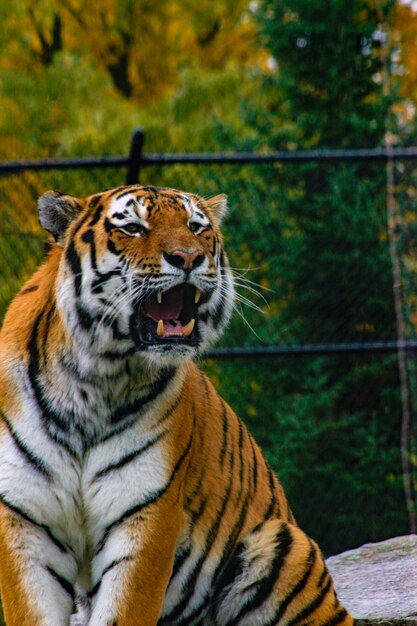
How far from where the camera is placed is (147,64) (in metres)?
19.7

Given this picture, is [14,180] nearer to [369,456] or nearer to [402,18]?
[369,456]

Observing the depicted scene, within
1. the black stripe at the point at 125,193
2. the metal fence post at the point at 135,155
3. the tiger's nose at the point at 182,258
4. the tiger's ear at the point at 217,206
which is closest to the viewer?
the tiger's nose at the point at 182,258

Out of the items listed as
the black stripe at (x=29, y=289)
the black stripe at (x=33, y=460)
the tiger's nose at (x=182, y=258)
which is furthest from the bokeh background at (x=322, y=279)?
the black stripe at (x=33, y=460)

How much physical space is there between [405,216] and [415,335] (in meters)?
0.71

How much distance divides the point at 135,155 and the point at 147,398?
2742mm

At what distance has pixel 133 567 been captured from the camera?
259cm

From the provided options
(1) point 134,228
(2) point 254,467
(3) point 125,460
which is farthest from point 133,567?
(1) point 134,228

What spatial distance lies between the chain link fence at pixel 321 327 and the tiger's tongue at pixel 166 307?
9.45 ft

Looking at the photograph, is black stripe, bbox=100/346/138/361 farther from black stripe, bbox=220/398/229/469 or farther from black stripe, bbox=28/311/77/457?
black stripe, bbox=220/398/229/469

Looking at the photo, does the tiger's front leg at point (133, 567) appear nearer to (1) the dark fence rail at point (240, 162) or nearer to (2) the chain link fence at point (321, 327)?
(1) the dark fence rail at point (240, 162)

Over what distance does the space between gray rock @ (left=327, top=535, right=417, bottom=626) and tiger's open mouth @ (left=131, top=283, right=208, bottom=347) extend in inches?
50.1

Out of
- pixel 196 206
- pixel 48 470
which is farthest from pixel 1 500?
pixel 196 206

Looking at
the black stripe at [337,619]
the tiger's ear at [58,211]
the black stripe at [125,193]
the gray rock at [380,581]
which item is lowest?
the gray rock at [380,581]

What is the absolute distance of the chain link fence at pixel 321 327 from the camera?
18.6 feet
